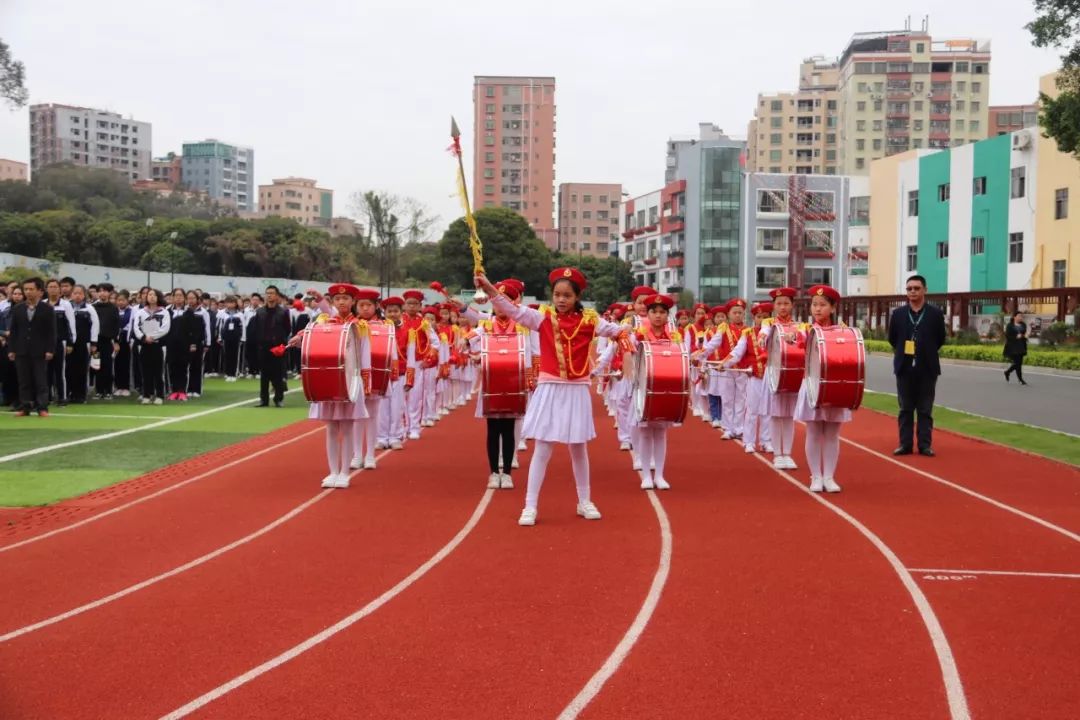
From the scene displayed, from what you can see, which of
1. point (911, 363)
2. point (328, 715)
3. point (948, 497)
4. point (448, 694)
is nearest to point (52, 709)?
point (328, 715)

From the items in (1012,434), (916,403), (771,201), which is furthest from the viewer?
(771,201)

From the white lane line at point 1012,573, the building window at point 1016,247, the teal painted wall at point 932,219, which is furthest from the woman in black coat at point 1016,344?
the teal painted wall at point 932,219

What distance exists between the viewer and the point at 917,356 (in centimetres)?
1286

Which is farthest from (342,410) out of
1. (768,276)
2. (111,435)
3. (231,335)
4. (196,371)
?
(768,276)

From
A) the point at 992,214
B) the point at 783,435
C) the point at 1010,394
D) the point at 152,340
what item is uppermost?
the point at 992,214

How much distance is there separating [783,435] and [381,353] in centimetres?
461

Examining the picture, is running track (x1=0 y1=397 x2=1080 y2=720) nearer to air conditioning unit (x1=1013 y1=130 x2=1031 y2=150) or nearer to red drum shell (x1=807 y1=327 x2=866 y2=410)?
red drum shell (x1=807 y1=327 x2=866 y2=410)

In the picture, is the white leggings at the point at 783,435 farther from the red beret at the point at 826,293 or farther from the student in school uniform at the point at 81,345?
the student in school uniform at the point at 81,345

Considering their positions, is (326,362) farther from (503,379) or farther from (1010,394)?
(1010,394)

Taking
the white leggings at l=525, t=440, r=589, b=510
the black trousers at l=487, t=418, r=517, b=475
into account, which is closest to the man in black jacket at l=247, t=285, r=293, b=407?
the black trousers at l=487, t=418, r=517, b=475

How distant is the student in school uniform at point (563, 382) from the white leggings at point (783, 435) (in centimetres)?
393

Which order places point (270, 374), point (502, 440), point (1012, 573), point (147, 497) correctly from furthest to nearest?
point (270, 374) < point (502, 440) < point (147, 497) < point (1012, 573)

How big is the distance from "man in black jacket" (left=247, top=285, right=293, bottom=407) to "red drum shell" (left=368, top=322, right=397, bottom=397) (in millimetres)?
6542

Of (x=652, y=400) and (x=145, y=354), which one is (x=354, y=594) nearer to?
(x=652, y=400)
